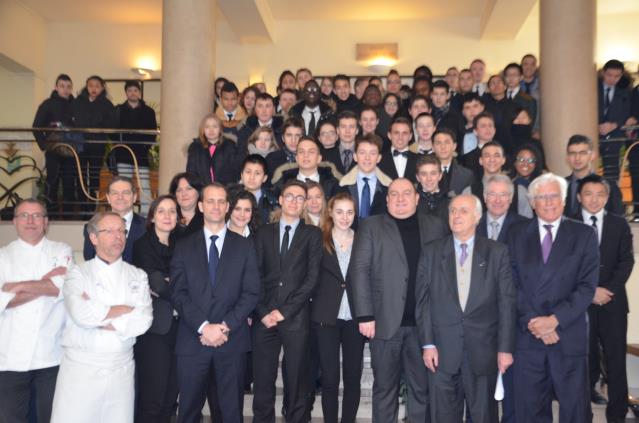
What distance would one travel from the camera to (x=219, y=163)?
18.8ft

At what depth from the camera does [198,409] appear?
4074mm

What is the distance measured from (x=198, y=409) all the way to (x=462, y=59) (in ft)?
32.6

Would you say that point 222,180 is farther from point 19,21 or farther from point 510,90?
point 19,21

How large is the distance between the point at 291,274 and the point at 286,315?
0.28 meters

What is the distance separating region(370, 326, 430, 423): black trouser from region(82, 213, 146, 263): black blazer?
1852 mm

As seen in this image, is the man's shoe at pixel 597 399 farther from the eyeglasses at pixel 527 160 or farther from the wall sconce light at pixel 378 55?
the wall sconce light at pixel 378 55

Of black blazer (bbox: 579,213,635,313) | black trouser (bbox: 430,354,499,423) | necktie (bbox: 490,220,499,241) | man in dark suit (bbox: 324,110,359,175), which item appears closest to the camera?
black trouser (bbox: 430,354,499,423)

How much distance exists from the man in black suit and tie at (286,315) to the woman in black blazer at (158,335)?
1.91 feet

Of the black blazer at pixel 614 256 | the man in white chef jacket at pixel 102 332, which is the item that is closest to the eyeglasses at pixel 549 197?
the black blazer at pixel 614 256

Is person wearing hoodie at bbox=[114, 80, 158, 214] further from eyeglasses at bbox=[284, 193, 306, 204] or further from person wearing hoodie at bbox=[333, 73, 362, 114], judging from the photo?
eyeglasses at bbox=[284, 193, 306, 204]

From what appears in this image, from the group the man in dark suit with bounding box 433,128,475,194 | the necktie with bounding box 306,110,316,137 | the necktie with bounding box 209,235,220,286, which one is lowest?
the necktie with bounding box 209,235,220,286

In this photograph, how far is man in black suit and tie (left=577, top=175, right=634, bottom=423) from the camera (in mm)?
4621

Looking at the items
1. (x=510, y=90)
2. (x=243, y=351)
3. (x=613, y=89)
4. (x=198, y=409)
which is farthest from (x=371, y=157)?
(x=613, y=89)

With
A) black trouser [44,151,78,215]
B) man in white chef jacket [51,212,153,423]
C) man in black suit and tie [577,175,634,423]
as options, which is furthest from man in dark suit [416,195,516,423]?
black trouser [44,151,78,215]
